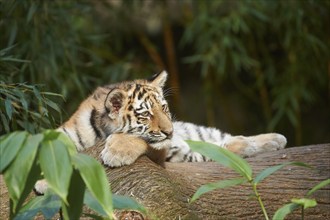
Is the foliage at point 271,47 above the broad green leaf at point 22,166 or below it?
below

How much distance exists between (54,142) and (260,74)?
5.89 meters

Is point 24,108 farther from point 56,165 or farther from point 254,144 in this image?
point 56,165

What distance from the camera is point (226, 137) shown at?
461 cm

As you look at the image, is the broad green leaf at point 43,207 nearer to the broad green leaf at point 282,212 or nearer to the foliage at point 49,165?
the foliage at point 49,165

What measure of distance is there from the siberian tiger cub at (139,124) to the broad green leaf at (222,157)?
0.88m

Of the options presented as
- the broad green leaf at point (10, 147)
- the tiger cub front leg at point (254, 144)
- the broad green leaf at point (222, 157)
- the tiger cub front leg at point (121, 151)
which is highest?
the broad green leaf at point (10, 147)

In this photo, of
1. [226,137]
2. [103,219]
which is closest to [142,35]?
[226,137]

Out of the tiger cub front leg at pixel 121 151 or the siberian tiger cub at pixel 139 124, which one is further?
the siberian tiger cub at pixel 139 124

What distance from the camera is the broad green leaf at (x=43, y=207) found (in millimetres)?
2498

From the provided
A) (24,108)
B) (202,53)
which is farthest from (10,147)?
(202,53)

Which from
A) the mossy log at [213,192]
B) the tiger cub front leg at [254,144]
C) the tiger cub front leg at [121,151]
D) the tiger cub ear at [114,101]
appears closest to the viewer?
the mossy log at [213,192]

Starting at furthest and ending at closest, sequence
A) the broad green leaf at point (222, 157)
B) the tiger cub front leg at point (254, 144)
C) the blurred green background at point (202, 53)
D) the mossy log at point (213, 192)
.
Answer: the blurred green background at point (202, 53)
the tiger cub front leg at point (254, 144)
the mossy log at point (213, 192)
the broad green leaf at point (222, 157)

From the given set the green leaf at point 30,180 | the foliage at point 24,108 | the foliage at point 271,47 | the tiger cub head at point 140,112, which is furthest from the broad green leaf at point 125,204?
the foliage at point 271,47

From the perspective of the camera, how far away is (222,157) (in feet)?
8.83
